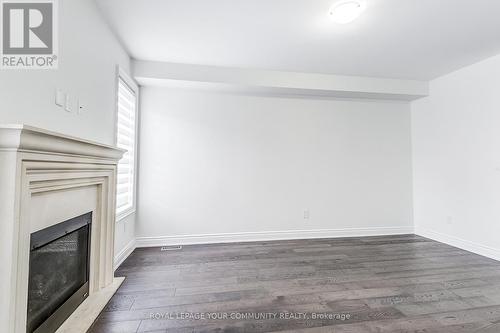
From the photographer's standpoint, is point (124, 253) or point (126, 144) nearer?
point (124, 253)

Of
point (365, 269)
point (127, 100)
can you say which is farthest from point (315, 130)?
point (127, 100)

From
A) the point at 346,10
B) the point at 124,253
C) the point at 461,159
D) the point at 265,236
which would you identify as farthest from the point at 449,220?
the point at 124,253

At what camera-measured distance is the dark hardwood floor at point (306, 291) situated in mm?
1780

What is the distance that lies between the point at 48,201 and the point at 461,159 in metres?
4.71

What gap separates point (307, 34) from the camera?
101 inches

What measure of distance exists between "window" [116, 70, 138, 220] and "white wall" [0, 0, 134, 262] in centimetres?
24

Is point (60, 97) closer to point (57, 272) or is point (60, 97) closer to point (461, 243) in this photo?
point (57, 272)

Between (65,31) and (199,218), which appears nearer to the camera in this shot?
(65,31)

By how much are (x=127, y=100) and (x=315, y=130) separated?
281 centimetres

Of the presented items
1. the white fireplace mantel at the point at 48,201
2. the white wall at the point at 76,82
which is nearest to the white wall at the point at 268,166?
the white wall at the point at 76,82

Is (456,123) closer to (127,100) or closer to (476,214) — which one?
(476,214)

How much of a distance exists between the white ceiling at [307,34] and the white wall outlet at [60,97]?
1.04 m

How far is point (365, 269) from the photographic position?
2.72 m

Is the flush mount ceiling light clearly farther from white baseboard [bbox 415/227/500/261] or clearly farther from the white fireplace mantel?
white baseboard [bbox 415/227/500/261]
